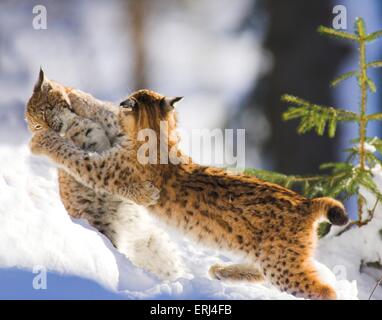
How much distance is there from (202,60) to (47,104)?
0.83 m

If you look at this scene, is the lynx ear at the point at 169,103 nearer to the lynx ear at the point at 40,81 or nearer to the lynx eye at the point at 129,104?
the lynx eye at the point at 129,104

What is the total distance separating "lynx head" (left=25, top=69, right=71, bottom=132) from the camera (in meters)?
2.87

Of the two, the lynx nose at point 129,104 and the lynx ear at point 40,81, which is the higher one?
the lynx ear at point 40,81

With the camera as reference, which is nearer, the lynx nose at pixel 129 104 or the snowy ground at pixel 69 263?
the snowy ground at pixel 69 263

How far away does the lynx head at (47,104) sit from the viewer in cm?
287

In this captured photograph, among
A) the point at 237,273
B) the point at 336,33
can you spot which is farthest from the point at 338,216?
the point at 336,33

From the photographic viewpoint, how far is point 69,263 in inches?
95.6

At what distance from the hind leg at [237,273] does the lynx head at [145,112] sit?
0.61m

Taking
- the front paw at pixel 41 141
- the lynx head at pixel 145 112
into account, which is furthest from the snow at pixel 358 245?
the front paw at pixel 41 141

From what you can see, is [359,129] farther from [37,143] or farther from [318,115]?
[37,143]

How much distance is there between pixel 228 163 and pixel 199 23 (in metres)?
0.72

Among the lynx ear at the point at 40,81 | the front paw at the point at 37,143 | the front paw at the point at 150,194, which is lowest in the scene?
the front paw at the point at 150,194
